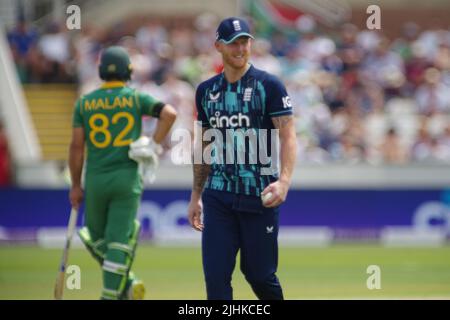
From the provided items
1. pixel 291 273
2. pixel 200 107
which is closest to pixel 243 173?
pixel 200 107

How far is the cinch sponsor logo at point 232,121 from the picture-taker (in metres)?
9.12

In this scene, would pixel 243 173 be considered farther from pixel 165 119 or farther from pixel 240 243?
pixel 165 119

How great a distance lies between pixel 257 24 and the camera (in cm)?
2639

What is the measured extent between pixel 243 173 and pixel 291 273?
23.6 ft

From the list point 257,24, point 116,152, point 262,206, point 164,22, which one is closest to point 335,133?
point 257,24

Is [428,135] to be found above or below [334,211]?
above

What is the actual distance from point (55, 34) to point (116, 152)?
602 inches

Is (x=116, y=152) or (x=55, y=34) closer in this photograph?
(x=116, y=152)

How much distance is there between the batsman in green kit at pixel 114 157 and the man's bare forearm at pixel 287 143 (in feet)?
7.69

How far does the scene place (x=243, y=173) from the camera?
9.17m

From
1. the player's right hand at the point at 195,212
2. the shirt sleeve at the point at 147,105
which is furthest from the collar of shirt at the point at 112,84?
the player's right hand at the point at 195,212

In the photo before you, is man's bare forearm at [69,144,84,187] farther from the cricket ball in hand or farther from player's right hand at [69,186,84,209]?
the cricket ball in hand
